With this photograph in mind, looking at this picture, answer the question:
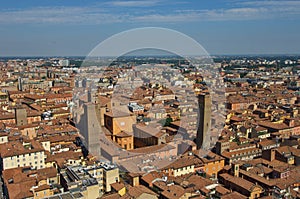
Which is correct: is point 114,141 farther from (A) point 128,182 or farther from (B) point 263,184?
(B) point 263,184

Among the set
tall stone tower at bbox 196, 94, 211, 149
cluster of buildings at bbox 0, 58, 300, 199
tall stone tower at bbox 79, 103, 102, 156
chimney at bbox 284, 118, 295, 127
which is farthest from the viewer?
chimney at bbox 284, 118, 295, 127

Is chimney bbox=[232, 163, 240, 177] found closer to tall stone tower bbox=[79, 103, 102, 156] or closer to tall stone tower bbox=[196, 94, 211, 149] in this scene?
tall stone tower bbox=[196, 94, 211, 149]

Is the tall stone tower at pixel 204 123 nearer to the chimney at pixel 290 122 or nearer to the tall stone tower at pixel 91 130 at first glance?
the tall stone tower at pixel 91 130

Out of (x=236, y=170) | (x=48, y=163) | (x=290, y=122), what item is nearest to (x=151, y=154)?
(x=236, y=170)

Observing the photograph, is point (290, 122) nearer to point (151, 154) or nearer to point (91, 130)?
point (151, 154)

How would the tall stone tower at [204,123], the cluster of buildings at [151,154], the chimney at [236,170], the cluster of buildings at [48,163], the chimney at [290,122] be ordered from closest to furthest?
1. the cluster of buildings at [48,163]
2. the cluster of buildings at [151,154]
3. the chimney at [236,170]
4. the tall stone tower at [204,123]
5. the chimney at [290,122]

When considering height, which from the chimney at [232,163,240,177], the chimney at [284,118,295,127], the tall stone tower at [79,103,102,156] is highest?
the tall stone tower at [79,103,102,156]

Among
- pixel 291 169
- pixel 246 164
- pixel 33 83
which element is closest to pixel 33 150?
pixel 246 164

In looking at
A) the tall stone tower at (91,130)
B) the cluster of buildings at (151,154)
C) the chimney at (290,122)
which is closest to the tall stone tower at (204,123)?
the cluster of buildings at (151,154)

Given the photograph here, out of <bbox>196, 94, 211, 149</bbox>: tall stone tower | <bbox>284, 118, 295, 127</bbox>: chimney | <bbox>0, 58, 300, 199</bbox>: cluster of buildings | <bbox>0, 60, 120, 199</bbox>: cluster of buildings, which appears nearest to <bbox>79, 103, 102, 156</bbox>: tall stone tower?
<bbox>0, 58, 300, 199</bbox>: cluster of buildings
